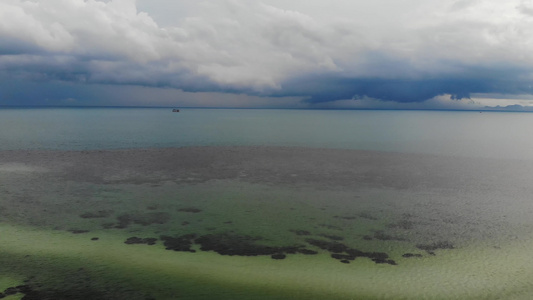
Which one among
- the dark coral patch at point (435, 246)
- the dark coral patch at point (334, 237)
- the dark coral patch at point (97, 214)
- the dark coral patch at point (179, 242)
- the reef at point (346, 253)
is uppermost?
the dark coral patch at point (435, 246)

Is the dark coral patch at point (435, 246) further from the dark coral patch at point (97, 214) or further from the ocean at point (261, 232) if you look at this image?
the dark coral patch at point (97, 214)

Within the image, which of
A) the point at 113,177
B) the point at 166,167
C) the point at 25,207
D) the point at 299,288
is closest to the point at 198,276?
the point at 299,288

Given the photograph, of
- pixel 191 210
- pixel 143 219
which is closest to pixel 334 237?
A: pixel 191 210

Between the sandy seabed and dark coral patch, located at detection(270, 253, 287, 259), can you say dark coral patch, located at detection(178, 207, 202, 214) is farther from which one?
dark coral patch, located at detection(270, 253, 287, 259)

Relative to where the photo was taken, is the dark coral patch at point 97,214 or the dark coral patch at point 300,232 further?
the dark coral patch at point 97,214

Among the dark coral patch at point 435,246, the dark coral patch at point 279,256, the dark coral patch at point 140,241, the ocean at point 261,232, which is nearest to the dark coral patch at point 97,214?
the ocean at point 261,232

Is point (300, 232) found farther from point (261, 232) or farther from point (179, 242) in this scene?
point (179, 242)

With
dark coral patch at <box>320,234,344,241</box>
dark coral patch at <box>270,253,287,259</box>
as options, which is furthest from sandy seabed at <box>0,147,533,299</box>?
dark coral patch at <box>320,234,344,241</box>

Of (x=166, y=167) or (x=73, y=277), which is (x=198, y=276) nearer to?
(x=73, y=277)

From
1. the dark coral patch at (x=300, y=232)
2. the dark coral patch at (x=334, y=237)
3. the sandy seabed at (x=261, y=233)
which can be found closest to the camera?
the sandy seabed at (x=261, y=233)
